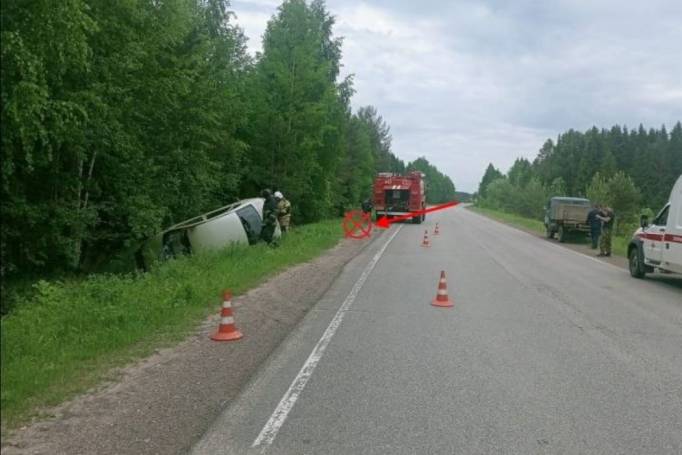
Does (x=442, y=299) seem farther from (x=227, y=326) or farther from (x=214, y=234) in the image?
(x=214, y=234)

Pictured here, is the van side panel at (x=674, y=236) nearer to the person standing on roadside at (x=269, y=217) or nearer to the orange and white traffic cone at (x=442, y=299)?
the orange and white traffic cone at (x=442, y=299)

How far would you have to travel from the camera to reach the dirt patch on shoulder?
4164mm

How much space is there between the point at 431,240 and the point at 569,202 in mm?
7883

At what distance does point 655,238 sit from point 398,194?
24.6 m

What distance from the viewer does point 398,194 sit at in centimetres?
3784

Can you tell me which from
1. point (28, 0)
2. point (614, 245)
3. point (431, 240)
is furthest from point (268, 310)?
point (614, 245)

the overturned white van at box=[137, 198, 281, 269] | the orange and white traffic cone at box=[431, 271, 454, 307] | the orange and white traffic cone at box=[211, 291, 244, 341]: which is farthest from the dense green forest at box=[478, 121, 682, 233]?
the orange and white traffic cone at box=[211, 291, 244, 341]

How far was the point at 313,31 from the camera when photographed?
31234 mm

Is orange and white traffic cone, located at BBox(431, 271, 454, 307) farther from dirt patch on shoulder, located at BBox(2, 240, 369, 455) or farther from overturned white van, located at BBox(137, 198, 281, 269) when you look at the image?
overturned white van, located at BBox(137, 198, 281, 269)

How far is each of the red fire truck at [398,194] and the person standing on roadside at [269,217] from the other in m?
20.9

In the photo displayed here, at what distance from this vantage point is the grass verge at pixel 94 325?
514 centimetres

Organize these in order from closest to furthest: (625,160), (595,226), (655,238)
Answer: (655,238), (595,226), (625,160)

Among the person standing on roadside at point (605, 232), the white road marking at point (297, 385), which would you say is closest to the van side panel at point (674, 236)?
the white road marking at point (297, 385)

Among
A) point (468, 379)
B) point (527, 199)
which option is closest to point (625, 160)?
point (527, 199)
